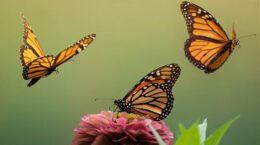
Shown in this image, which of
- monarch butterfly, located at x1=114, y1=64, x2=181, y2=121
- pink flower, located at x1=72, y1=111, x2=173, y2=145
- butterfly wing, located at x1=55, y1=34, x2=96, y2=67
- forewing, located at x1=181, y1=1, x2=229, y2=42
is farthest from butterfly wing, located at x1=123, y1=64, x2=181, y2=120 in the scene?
forewing, located at x1=181, y1=1, x2=229, y2=42

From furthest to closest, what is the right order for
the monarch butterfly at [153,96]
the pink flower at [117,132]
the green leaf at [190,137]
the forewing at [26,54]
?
the forewing at [26,54], the monarch butterfly at [153,96], the pink flower at [117,132], the green leaf at [190,137]

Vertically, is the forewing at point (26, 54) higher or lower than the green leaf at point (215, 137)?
higher

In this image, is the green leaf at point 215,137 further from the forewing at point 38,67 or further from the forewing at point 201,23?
the forewing at point 201,23

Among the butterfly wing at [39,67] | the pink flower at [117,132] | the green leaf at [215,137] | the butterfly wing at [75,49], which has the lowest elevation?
the pink flower at [117,132]

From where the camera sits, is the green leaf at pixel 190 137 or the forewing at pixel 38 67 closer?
the green leaf at pixel 190 137

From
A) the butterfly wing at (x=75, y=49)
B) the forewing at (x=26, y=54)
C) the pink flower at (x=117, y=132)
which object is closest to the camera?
the pink flower at (x=117, y=132)

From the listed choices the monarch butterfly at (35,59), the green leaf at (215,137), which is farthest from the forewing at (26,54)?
the green leaf at (215,137)
